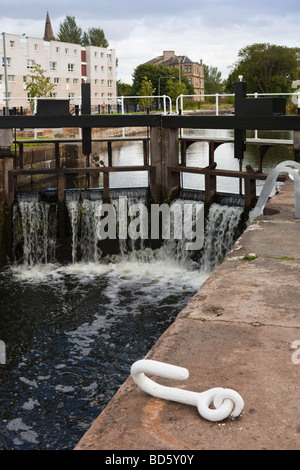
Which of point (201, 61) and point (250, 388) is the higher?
point (201, 61)

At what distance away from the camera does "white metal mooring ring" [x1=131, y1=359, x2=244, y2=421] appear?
3.04 metres

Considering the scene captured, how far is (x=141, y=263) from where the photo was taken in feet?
51.9

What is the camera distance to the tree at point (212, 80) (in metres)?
142

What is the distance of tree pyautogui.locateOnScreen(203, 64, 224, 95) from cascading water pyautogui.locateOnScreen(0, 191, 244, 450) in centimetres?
12918

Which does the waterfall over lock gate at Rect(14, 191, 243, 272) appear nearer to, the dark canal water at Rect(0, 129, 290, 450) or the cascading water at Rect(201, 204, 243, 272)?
the dark canal water at Rect(0, 129, 290, 450)

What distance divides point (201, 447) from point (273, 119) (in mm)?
11917

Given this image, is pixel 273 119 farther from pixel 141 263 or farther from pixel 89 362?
pixel 89 362

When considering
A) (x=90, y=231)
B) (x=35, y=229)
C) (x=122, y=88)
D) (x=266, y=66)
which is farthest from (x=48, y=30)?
(x=90, y=231)

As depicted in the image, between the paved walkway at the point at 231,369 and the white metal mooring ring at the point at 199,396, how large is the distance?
0.16ft

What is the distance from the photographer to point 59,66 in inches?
2830
